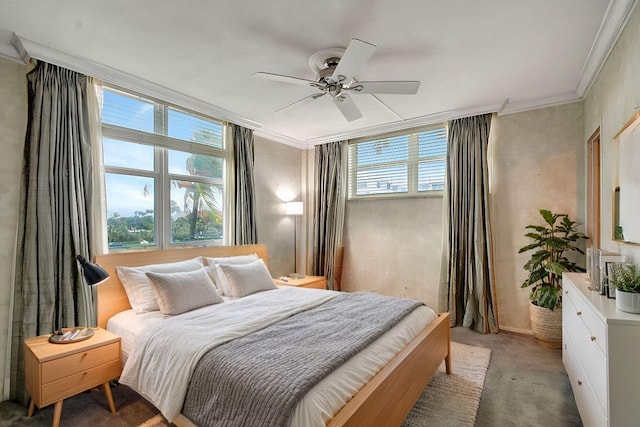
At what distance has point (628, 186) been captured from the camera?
6.38 feet

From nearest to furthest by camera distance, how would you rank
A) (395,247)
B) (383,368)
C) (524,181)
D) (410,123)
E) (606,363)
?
1. (606,363)
2. (383,368)
3. (524,181)
4. (410,123)
5. (395,247)

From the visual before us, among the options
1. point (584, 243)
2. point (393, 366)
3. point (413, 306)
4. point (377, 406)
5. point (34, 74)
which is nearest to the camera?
point (377, 406)

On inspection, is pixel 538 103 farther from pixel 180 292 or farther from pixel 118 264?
pixel 118 264

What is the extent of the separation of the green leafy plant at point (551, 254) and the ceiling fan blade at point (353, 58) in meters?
2.45

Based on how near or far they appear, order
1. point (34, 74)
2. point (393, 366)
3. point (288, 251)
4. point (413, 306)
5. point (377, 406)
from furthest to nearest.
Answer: point (288, 251) → point (413, 306) → point (34, 74) → point (393, 366) → point (377, 406)

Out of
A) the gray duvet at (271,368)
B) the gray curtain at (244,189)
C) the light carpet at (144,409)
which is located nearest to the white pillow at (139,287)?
the light carpet at (144,409)

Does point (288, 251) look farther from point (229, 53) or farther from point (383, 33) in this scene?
point (383, 33)

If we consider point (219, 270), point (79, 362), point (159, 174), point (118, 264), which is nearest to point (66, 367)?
Result: point (79, 362)

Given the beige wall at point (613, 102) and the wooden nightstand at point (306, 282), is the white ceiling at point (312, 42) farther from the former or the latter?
the wooden nightstand at point (306, 282)

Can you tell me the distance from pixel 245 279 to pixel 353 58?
2.23 meters

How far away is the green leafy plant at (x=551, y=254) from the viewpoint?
307 centimetres

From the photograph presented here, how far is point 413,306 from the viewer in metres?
2.61

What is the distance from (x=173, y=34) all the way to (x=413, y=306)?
108 inches

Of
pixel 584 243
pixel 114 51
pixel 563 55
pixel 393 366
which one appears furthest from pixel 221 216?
pixel 584 243
